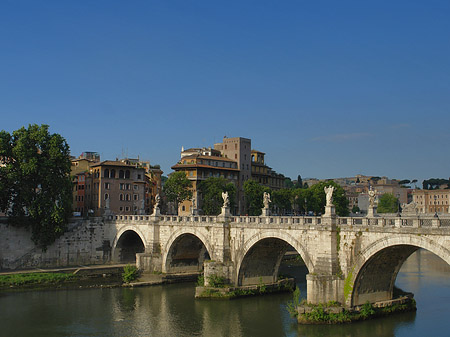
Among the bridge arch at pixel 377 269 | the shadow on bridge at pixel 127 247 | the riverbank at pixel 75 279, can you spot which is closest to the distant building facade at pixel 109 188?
the shadow on bridge at pixel 127 247

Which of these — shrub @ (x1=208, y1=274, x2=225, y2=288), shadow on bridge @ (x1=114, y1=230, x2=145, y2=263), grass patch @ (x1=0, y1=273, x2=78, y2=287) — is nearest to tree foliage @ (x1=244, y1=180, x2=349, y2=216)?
shadow on bridge @ (x1=114, y1=230, x2=145, y2=263)

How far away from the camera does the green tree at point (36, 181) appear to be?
170 ft

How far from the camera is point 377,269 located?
101 ft

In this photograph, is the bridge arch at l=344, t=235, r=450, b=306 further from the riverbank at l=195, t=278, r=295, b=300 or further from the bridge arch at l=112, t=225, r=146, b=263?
the bridge arch at l=112, t=225, r=146, b=263

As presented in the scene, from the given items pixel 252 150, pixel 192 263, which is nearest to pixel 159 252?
pixel 192 263

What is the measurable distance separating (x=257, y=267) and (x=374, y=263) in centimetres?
1276

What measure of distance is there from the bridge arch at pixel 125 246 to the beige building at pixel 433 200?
97250 mm

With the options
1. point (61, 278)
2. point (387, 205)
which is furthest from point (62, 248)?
point (387, 205)

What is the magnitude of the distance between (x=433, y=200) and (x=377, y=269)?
4733 inches

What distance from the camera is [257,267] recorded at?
1613 inches

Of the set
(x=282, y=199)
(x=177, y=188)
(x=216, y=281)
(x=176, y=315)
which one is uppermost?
(x=177, y=188)

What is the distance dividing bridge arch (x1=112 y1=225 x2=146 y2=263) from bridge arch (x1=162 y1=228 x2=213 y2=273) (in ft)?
27.7

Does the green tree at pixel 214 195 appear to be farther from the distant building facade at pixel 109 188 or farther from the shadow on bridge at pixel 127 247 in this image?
the shadow on bridge at pixel 127 247

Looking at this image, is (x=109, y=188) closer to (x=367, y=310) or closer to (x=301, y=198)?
(x=301, y=198)
